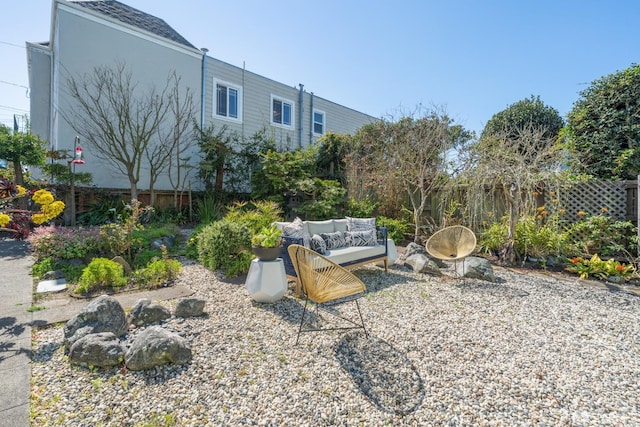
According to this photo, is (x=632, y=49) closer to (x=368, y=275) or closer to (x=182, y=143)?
(x=368, y=275)

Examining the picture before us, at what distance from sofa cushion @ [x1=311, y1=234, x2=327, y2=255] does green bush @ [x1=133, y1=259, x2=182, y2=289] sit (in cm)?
216

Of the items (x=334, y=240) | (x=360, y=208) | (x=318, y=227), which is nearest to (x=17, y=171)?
(x=318, y=227)

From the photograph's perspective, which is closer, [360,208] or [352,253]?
[352,253]

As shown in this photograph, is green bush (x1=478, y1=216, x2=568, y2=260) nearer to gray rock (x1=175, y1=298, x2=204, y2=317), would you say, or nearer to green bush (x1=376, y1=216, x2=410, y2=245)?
green bush (x1=376, y1=216, x2=410, y2=245)

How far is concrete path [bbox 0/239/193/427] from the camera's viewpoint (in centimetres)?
191

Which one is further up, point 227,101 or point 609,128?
point 227,101

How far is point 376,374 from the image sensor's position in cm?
236

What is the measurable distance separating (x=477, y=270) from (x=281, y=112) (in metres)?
10.7

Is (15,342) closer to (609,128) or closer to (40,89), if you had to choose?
(609,128)

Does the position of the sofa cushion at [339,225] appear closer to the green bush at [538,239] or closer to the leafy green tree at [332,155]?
the green bush at [538,239]

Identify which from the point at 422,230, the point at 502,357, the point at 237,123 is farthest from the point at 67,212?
the point at 502,357

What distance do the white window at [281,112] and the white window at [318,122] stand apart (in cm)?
130

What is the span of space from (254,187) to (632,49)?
9641 millimetres

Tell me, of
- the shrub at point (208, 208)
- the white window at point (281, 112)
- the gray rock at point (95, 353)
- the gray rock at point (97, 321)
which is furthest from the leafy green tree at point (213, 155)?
the gray rock at point (95, 353)
